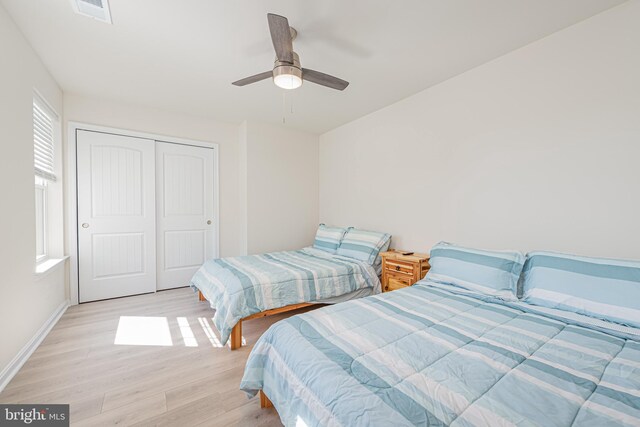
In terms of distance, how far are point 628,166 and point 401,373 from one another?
2.02 meters

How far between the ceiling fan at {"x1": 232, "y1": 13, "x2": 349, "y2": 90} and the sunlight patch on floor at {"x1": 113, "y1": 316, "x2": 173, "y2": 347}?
2.37 m

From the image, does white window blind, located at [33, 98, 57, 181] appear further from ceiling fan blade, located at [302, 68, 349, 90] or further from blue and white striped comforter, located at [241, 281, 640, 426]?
blue and white striped comforter, located at [241, 281, 640, 426]

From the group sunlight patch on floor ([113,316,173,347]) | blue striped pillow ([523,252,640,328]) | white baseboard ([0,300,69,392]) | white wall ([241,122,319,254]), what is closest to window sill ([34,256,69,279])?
white baseboard ([0,300,69,392])

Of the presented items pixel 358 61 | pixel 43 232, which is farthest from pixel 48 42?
pixel 358 61

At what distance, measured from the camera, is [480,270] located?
79.1 inches

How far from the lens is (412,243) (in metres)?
3.13

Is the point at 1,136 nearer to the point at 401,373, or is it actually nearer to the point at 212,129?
the point at 212,129

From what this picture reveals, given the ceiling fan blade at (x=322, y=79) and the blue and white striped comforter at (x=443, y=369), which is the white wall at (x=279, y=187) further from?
the blue and white striped comforter at (x=443, y=369)

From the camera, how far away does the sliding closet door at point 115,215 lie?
3279mm

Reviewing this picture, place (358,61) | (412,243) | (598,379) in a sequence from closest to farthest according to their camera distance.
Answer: (598,379), (358,61), (412,243)

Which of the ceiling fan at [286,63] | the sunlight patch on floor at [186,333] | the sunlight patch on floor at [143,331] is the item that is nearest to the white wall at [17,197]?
the sunlight patch on floor at [143,331]

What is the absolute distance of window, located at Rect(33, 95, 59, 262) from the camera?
2588mm

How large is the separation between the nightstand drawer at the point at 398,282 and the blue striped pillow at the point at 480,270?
45cm

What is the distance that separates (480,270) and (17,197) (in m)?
3.53
